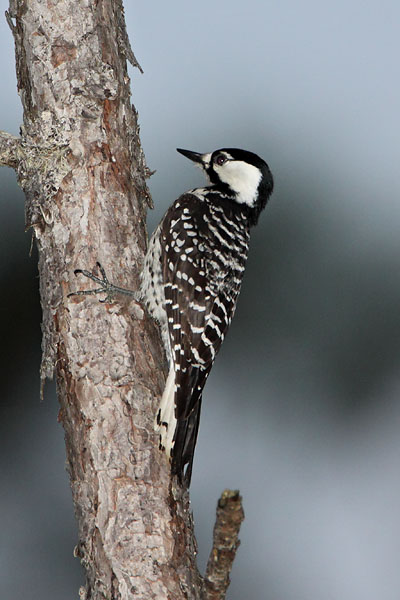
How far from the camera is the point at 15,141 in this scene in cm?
411

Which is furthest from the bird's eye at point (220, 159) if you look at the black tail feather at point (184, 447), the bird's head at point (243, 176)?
the black tail feather at point (184, 447)

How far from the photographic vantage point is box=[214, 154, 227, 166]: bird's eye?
17.8 ft

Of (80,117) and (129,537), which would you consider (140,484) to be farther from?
(80,117)

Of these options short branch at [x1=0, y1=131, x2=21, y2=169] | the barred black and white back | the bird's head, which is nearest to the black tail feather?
the barred black and white back

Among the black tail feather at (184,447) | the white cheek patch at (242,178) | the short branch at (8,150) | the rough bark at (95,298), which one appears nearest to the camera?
the rough bark at (95,298)

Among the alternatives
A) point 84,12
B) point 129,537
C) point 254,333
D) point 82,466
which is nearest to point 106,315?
point 82,466

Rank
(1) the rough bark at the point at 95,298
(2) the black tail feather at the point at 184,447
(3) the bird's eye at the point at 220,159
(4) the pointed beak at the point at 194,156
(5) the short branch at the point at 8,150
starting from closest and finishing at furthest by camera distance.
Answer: (1) the rough bark at the point at 95,298 < (2) the black tail feather at the point at 184,447 < (5) the short branch at the point at 8,150 < (3) the bird's eye at the point at 220,159 < (4) the pointed beak at the point at 194,156

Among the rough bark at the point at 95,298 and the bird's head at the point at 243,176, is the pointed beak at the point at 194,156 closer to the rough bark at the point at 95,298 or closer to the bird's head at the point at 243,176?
the bird's head at the point at 243,176

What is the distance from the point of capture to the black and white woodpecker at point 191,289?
3764 mm

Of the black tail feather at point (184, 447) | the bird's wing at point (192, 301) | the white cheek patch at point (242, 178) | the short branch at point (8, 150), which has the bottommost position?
the black tail feather at point (184, 447)

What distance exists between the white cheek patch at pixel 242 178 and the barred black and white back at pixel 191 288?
16 mm

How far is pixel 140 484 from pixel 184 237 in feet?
5.29

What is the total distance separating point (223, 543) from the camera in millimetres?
2707

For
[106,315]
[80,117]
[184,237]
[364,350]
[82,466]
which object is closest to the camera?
[82,466]
